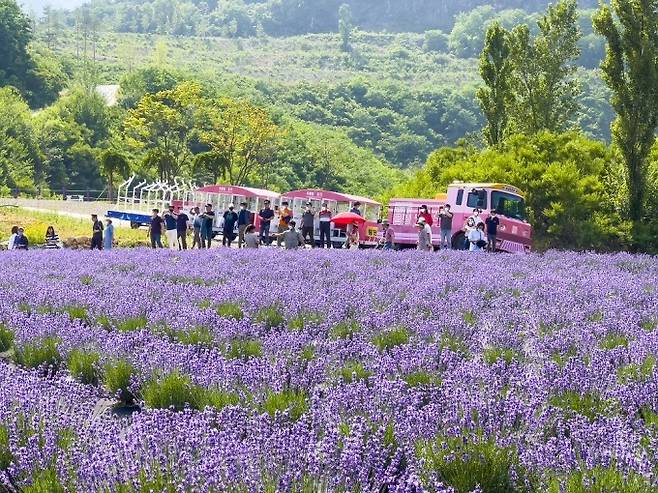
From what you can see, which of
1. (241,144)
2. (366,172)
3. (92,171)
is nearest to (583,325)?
(241,144)

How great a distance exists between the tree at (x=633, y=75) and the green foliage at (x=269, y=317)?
18626mm

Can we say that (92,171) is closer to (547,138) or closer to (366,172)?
(366,172)

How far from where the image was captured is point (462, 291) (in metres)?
11.8

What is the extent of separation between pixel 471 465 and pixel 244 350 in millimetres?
3609

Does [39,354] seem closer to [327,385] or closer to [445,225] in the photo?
[327,385]

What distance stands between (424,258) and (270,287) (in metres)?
6.55

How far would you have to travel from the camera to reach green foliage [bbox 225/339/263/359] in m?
7.97

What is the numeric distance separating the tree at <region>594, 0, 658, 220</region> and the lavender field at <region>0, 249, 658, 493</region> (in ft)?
46.6

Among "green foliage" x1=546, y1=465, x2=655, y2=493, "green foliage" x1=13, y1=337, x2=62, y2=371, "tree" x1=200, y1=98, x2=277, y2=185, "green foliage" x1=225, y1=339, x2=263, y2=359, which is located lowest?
"green foliage" x1=13, y1=337, x2=62, y2=371

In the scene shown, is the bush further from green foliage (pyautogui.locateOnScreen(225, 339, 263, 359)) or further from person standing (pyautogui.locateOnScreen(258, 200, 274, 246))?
person standing (pyautogui.locateOnScreen(258, 200, 274, 246))

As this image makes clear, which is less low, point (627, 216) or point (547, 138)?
point (547, 138)

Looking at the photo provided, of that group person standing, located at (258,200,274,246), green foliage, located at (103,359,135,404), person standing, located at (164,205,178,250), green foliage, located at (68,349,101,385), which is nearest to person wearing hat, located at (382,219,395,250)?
person standing, located at (258,200,274,246)

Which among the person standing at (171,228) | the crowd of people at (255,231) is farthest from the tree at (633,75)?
the person standing at (171,228)


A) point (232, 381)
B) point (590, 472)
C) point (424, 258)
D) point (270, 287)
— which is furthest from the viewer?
point (424, 258)
